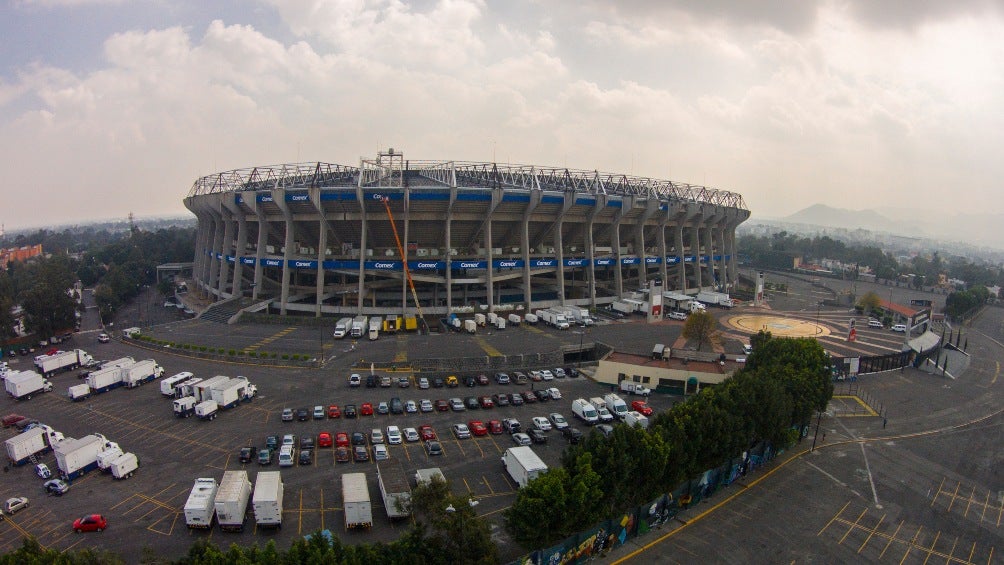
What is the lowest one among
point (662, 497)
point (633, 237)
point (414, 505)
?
point (662, 497)

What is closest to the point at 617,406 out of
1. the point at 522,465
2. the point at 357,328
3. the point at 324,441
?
the point at 522,465

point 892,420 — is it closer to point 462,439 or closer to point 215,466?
point 462,439

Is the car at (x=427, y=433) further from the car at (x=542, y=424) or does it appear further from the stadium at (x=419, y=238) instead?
the stadium at (x=419, y=238)

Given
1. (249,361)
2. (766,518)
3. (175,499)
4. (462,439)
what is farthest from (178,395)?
(766,518)

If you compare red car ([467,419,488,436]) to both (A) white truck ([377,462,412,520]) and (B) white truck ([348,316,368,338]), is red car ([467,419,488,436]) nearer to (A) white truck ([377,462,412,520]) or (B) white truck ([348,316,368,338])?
(A) white truck ([377,462,412,520])

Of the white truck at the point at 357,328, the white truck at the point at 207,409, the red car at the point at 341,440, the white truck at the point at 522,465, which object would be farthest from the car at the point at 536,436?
the white truck at the point at 357,328

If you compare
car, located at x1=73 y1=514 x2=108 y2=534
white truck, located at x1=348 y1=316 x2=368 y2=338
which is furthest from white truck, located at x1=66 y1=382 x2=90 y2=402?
white truck, located at x1=348 y1=316 x2=368 y2=338
